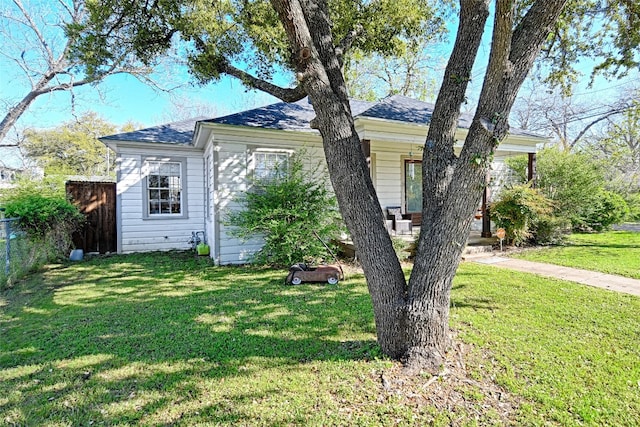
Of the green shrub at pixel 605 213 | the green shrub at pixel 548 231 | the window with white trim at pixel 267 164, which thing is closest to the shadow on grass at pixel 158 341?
the window with white trim at pixel 267 164

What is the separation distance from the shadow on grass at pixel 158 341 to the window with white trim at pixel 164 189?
146 inches

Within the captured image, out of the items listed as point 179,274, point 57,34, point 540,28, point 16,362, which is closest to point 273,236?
point 179,274

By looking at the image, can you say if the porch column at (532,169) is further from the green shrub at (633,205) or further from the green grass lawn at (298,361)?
the green shrub at (633,205)

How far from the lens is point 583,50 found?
750 cm

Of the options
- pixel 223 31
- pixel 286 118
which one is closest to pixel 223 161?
pixel 286 118

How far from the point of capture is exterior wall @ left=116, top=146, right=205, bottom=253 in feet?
29.7

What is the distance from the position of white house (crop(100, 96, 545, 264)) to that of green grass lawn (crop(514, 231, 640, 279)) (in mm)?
3079

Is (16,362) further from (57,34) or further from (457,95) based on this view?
(57,34)

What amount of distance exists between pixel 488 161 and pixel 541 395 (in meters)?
1.78

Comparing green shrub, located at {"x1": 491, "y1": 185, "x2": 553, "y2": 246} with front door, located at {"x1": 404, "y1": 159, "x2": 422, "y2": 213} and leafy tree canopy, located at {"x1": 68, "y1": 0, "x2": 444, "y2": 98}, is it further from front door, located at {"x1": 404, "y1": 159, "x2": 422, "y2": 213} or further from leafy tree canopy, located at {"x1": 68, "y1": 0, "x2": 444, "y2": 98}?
leafy tree canopy, located at {"x1": 68, "y1": 0, "x2": 444, "y2": 98}

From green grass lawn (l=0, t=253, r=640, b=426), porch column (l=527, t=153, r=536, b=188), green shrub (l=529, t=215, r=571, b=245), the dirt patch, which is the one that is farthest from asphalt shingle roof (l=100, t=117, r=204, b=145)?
green shrub (l=529, t=215, r=571, b=245)

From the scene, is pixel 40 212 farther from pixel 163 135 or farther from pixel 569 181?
pixel 569 181

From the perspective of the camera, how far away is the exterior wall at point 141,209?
29.7 feet

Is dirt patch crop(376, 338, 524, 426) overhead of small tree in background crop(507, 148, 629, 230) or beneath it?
beneath
